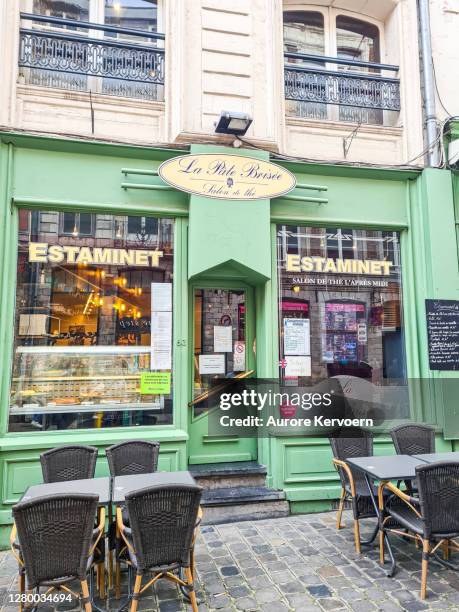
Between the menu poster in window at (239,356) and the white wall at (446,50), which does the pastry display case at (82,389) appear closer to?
the menu poster in window at (239,356)

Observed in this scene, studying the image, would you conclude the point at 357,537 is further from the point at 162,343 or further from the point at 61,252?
the point at 61,252

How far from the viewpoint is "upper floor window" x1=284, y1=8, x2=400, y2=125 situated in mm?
6703

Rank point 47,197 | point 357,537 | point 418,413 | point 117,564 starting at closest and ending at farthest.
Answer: point 117,564 → point 357,537 → point 47,197 → point 418,413

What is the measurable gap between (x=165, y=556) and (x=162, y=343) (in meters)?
2.87

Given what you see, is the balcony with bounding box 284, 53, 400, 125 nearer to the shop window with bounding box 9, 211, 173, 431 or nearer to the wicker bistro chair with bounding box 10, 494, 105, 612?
the shop window with bounding box 9, 211, 173, 431

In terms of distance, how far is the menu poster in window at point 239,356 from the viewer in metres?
6.37

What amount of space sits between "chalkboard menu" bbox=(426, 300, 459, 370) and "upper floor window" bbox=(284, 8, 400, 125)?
303 centimetres

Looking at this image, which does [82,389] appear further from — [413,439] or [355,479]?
[413,439]

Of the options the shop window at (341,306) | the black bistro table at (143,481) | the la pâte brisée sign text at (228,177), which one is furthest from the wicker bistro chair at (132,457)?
the la pâte brisée sign text at (228,177)

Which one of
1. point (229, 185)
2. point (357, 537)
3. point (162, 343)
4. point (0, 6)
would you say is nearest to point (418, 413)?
point (357, 537)

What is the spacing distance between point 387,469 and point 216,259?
305 centimetres

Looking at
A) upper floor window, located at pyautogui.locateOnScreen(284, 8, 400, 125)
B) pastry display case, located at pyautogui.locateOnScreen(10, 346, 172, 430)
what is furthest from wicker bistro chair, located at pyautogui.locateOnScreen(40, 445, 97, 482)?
upper floor window, located at pyautogui.locateOnScreen(284, 8, 400, 125)

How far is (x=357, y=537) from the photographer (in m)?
4.55

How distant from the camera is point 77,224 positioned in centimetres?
570
